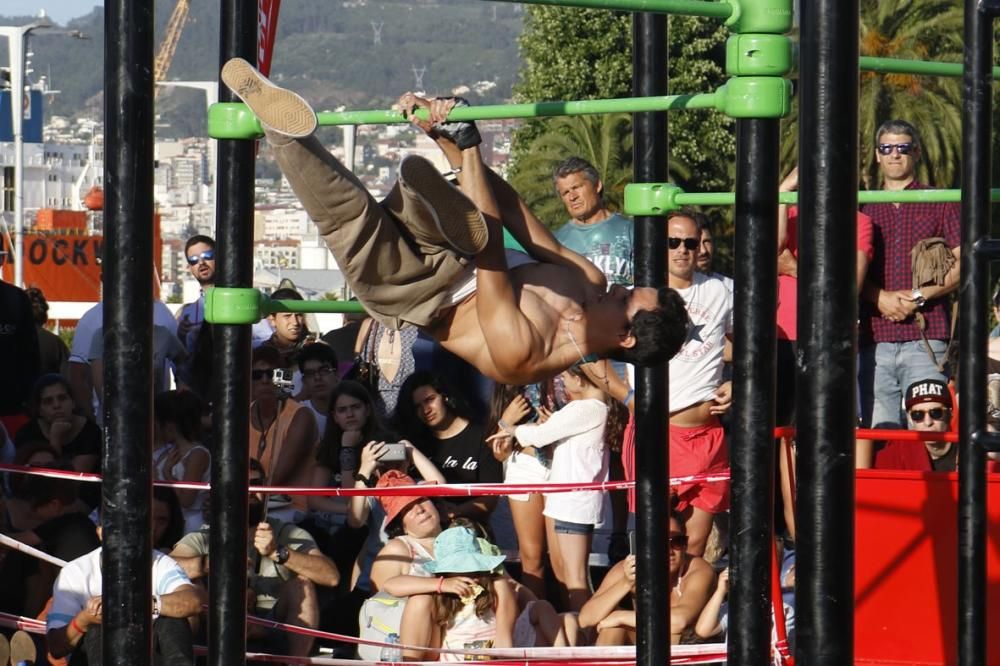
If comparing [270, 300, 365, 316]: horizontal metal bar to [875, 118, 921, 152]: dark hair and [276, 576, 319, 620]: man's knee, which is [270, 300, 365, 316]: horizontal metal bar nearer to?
[276, 576, 319, 620]: man's knee

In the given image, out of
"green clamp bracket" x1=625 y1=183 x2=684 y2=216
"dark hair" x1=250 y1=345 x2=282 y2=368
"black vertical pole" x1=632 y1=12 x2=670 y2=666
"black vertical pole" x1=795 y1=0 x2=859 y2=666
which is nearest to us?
"black vertical pole" x1=795 y1=0 x2=859 y2=666

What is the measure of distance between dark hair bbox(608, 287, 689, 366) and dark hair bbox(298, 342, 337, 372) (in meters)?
2.91

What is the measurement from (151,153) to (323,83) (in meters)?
197

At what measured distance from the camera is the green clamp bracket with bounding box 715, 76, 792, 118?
333 centimetres

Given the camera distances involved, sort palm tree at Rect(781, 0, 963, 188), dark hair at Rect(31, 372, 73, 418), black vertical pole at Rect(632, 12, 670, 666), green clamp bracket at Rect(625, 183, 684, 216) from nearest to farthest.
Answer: green clamp bracket at Rect(625, 183, 684, 216), black vertical pole at Rect(632, 12, 670, 666), dark hair at Rect(31, 372, 73, 418), palm tree at Rect(781, 0, 963, 188)

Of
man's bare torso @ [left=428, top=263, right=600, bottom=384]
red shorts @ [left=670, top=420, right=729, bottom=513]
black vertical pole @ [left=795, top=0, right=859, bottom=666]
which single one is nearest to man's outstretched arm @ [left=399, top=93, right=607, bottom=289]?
man's bare torso @ [left=428, top=263, right=600, bottom=384]

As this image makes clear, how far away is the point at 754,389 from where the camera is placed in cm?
348

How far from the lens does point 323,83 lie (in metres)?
197

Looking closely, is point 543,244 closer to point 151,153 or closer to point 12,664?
point 151,153

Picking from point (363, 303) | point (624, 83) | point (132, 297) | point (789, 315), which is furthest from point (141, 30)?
point (624, 83)

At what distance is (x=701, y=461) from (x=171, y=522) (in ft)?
6.70

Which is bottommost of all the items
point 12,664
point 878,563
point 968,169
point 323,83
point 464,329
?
point 12,664

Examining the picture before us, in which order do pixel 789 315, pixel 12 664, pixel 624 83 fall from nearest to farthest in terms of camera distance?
pixel 12 664 → pixel 789 315 → pixel 624 83

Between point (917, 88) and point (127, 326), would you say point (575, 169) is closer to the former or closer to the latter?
point (127, 326)
